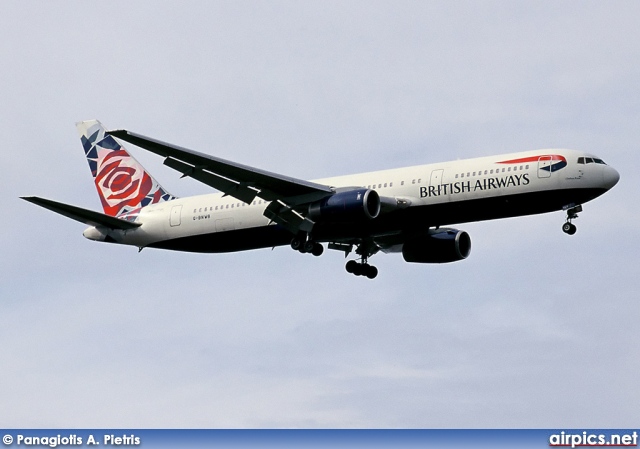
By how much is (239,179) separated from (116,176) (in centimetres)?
1323

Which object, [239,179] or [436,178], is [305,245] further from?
[436,178]

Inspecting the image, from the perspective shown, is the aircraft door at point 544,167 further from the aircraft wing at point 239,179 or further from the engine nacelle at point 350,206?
the aircraft wing at point 239,179

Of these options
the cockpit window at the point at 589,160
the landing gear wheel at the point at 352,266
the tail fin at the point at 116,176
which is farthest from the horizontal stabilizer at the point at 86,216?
the cockpit window at the point at 589,160

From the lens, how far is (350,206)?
47.7 m

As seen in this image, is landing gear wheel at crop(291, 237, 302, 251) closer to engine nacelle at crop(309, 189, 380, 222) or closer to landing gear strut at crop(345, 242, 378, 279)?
engine nacelle at crop(309, 189, 380, 222)

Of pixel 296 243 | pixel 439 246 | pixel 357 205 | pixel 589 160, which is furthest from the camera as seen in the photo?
pixel 439 246

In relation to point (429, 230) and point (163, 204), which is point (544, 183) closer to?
point (429, 230)

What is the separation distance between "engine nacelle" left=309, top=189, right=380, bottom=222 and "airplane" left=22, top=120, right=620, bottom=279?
1.6 inches

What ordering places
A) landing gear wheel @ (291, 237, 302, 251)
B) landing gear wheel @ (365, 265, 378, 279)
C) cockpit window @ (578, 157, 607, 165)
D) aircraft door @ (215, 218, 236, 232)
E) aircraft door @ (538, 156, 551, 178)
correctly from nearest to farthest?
aircraft door @ (538, 156, 551, 178)
cockpit window @ (578, 157, 607, 165)
landing gear wheel @ (291, 237, 302, 251)
aircraft door @ (215, 218, 236, 232)
landing gear wheel @ (365, 265, 378, 279)

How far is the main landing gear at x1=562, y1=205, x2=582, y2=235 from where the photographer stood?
158 ft

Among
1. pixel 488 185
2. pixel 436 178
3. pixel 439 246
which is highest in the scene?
pixel 439 246

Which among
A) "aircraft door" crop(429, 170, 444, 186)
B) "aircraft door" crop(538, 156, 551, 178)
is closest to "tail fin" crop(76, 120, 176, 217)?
"aircraft door" crop(429, 170, 444, 186)

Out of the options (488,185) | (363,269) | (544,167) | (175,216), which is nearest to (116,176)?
(175,216)

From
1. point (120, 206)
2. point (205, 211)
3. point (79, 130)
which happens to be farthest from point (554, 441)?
point (79, 130)
